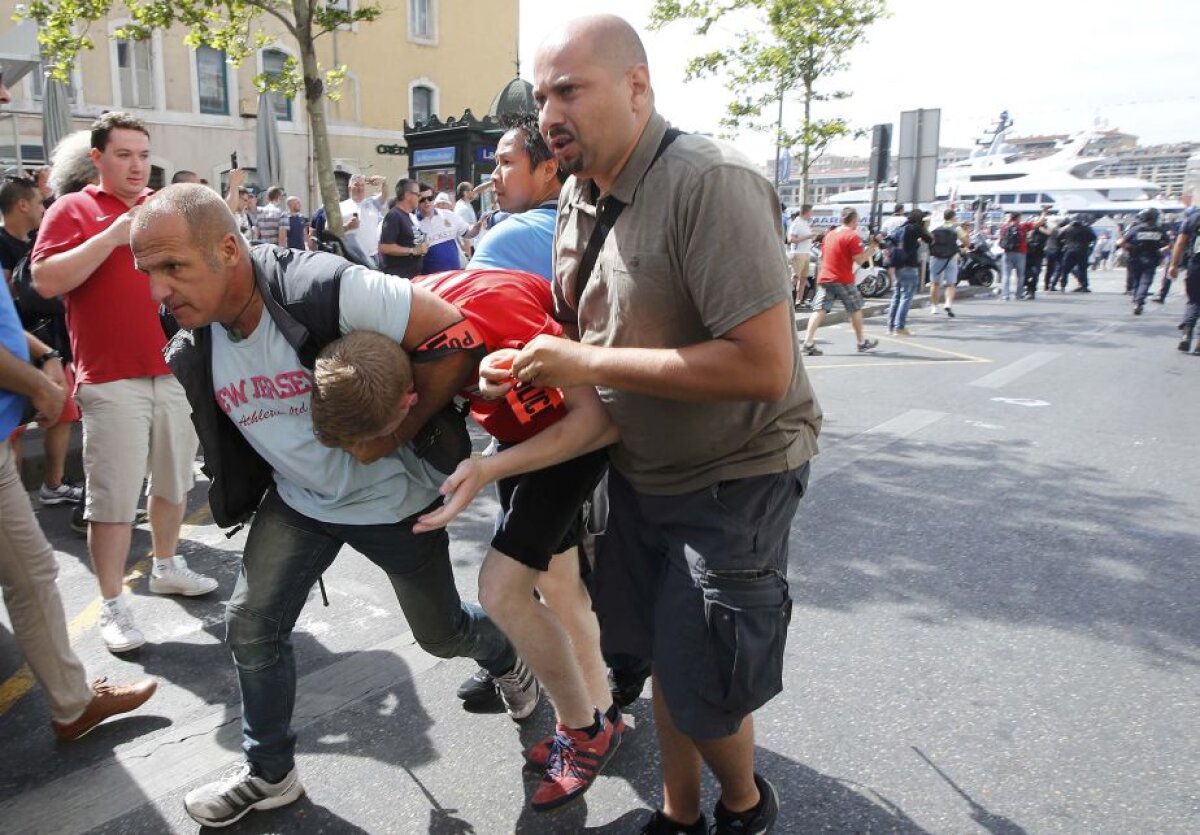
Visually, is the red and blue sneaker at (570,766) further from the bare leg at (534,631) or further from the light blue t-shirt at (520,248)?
the light blue t-shirt at (520,248)

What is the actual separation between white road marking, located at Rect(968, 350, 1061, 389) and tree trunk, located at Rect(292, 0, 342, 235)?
7033 mm

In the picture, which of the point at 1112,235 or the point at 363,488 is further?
the point at 1112,235

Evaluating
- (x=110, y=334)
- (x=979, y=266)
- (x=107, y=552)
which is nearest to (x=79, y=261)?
(x=110, y=334)

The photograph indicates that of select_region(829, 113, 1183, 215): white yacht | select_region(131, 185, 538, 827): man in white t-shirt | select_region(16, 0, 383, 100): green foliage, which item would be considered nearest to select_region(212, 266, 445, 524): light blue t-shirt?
select_region(131, 185, 538, 827): man in white t-shirt

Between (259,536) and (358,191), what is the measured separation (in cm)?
1048

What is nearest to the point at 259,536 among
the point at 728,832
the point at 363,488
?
the point at 363,488

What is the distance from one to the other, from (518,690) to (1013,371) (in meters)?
8.17

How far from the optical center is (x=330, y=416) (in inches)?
74.0

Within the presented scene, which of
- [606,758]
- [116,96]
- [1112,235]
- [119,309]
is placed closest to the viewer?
[606,758]

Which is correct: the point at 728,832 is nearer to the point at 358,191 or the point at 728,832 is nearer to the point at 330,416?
the point at 330,416

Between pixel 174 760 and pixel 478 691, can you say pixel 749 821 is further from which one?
pixel 174 760

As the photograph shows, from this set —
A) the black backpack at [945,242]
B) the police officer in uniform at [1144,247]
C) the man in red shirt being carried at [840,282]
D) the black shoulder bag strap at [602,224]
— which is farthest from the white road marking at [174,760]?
the police officer in uniform at [1144,247]

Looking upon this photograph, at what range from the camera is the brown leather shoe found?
8.96 ft

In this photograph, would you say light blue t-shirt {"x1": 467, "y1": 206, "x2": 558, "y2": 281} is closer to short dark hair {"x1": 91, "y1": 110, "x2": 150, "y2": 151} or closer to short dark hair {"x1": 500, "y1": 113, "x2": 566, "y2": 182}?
short dark hair {"x1": 500, "y1": 113, "x2": 566, "y2": 182}
